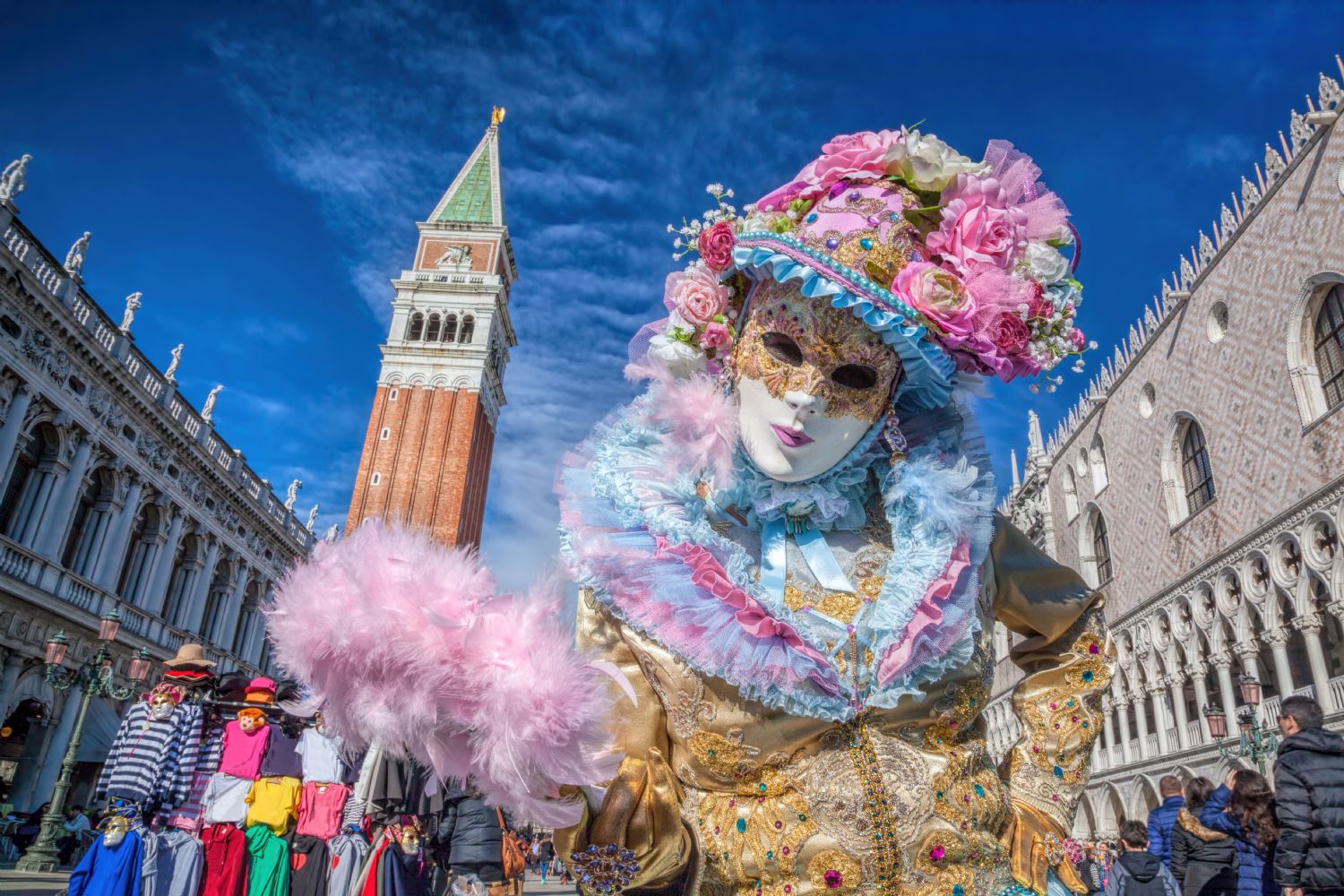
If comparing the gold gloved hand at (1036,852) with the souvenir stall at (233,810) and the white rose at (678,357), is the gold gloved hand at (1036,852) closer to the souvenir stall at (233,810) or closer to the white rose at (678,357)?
the white rose at (678,357)

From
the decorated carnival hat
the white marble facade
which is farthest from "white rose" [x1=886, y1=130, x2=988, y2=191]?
the white marble facade

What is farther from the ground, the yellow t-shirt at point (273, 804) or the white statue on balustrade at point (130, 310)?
the white statue on balustrade at point (130, 310)

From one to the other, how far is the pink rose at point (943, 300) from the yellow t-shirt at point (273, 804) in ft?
17.2

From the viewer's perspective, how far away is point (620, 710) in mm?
1493

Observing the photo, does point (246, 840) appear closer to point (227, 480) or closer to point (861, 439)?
point (861, 439)

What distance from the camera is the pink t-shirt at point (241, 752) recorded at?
16.6ft

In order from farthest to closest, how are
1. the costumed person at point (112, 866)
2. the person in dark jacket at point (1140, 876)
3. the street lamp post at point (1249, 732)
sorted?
→ 1. the street lamp post at point (1249, 732)
2. the person in dark jacket at point (1140, 876)
3. the costumed person at point (112, 866)

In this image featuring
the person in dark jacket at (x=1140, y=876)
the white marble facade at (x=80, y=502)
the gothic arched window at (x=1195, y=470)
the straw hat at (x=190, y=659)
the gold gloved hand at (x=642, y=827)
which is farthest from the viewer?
the gothic arched window at (x=1195, y=470)

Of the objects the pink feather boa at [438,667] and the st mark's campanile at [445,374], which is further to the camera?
the st mark's campanile at [445,374]

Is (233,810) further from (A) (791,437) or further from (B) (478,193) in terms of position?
(B) (478,193)

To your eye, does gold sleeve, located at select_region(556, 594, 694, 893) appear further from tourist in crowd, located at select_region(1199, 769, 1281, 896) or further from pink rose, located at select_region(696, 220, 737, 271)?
tourist in crowd, located at select_region(1199, 769, 1281, 896)

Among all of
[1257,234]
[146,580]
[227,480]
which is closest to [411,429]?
[227,480]

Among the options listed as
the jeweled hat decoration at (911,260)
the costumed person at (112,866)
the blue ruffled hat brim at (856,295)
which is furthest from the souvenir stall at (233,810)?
the blue ruffled hat brim at (856,295)

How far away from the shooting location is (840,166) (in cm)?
186
